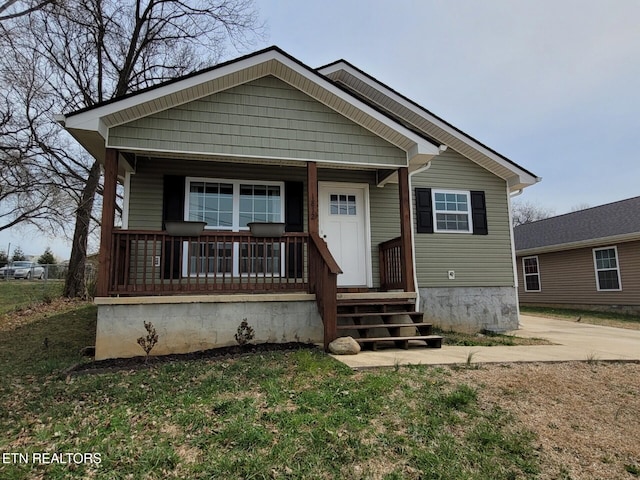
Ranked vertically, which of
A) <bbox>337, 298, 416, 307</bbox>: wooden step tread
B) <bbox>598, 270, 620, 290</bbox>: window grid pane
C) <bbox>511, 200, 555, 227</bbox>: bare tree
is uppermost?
<bbox>511, 200, 555, 227</bbox>: bare tree

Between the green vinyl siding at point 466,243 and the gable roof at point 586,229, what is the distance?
23.4 feet

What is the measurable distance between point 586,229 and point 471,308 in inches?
399

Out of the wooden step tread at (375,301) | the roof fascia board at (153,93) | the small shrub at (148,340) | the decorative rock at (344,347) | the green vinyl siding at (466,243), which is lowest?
the decorative rock at (344,347)

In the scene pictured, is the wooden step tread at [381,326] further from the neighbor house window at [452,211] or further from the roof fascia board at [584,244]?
the roof fascia board at [584,244]

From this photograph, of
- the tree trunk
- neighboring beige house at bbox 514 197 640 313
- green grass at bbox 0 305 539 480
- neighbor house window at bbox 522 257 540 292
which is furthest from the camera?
neighbor house window at bbox 522 257 540 292

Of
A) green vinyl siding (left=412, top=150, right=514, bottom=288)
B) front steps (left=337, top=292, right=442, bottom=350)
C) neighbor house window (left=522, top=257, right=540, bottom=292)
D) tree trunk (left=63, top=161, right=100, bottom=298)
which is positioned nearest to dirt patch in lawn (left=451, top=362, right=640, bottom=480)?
front steps (left=337, top=292, right=442, bottom=350)

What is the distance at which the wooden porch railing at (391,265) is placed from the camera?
6984 millimetres

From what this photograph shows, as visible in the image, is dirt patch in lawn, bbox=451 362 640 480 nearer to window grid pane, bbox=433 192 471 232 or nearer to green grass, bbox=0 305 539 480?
green grass, bbox=0 305 539 480

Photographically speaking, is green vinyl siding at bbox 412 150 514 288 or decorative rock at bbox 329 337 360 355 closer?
decorative rock at bbox 329 337 360 355

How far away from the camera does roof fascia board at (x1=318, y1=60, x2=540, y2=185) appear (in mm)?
8648

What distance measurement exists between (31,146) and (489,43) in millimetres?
13716

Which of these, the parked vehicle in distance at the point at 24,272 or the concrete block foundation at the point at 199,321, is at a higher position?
the parked vehicle in distance at the point at 24,272

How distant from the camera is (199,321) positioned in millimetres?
5566

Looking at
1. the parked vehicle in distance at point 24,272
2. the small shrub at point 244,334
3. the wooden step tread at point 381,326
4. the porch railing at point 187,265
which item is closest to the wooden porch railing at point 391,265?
the wooden step tread at point 381,326
